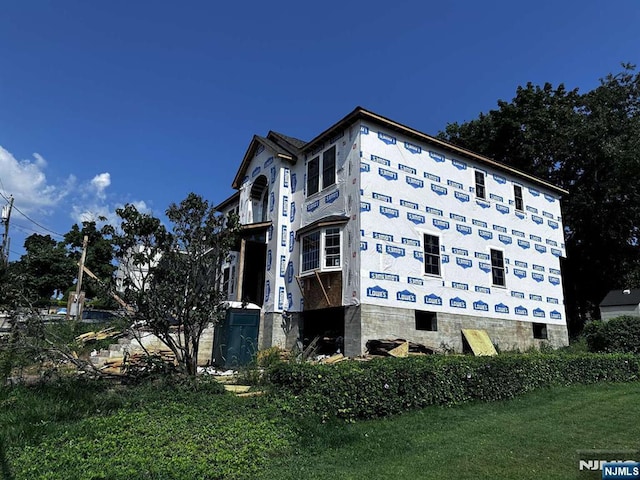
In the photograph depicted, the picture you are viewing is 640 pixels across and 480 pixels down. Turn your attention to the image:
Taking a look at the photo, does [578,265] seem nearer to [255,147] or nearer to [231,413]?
[255,147]

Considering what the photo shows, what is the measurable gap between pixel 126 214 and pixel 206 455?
5.72 meters

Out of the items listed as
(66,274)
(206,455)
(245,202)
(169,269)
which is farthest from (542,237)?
(66,274)

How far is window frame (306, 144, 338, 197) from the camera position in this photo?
1816 cm

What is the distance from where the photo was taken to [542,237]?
890 inches

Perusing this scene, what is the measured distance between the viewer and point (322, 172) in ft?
61.2

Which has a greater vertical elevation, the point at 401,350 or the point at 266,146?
the point at 266,146

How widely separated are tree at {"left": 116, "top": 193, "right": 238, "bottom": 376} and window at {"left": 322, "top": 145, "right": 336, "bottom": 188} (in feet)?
26.6

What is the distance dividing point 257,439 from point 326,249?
34.9 feet

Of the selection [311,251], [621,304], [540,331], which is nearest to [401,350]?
[311,251]

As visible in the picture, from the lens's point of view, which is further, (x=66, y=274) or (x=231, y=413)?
(x=66, y=274)

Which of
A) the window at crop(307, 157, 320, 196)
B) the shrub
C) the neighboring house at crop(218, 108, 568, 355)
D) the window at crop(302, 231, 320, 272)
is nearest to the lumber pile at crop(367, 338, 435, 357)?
the neighboring house at crop(218, 108, 568, 355)

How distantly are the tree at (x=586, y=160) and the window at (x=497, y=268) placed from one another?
11273 mm

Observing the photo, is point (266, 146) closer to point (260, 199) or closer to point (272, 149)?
point (272, 149)

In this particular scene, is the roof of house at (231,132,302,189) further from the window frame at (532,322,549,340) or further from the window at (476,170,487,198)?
the window frame at (532,322,549,340)
